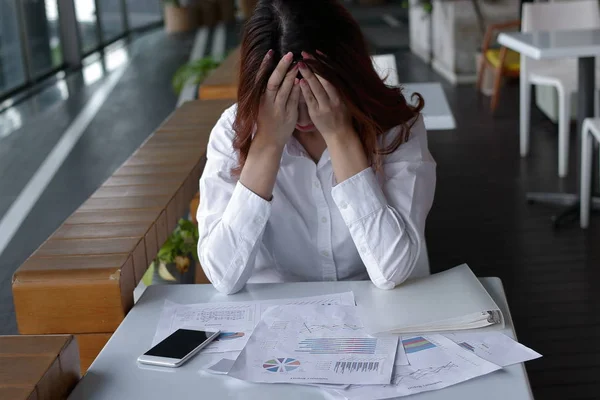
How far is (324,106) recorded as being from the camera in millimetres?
1716

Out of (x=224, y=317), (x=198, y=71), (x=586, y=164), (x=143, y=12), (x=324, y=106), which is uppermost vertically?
(x=324, y=106)

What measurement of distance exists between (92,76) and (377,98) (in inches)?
375

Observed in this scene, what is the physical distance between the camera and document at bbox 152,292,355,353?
1412 millimetres

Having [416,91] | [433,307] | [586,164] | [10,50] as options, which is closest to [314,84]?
[433,307]

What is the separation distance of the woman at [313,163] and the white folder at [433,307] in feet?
0.24

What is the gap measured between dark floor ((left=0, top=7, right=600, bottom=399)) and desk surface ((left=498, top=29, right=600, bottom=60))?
0.89 m

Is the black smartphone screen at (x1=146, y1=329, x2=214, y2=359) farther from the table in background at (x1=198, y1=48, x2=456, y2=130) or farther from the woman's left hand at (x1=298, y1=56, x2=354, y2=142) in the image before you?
the table in background at (x1=198, y1=48, x2=456, y2=130)

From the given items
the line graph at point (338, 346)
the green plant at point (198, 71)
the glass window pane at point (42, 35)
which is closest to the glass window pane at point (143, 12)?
the glass window pane at point (42, 35)

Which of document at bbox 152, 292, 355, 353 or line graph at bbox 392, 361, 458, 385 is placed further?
document at bbox 152, 292, 355, 353

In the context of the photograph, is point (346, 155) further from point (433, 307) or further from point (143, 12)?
point (143, 12)

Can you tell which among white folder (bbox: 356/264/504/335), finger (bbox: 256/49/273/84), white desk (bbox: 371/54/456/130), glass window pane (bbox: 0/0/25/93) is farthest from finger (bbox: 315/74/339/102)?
glass window pane (bbox: 0/0/25/93)

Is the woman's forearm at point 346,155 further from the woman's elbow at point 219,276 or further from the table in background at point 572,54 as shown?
the table in background at point 572,54

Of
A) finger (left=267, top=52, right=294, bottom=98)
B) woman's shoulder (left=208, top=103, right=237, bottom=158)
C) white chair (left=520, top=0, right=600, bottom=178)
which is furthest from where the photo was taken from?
white chair (left=520, top=0, right=600, bottom=178)

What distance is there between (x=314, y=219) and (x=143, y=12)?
16368 millimetres
